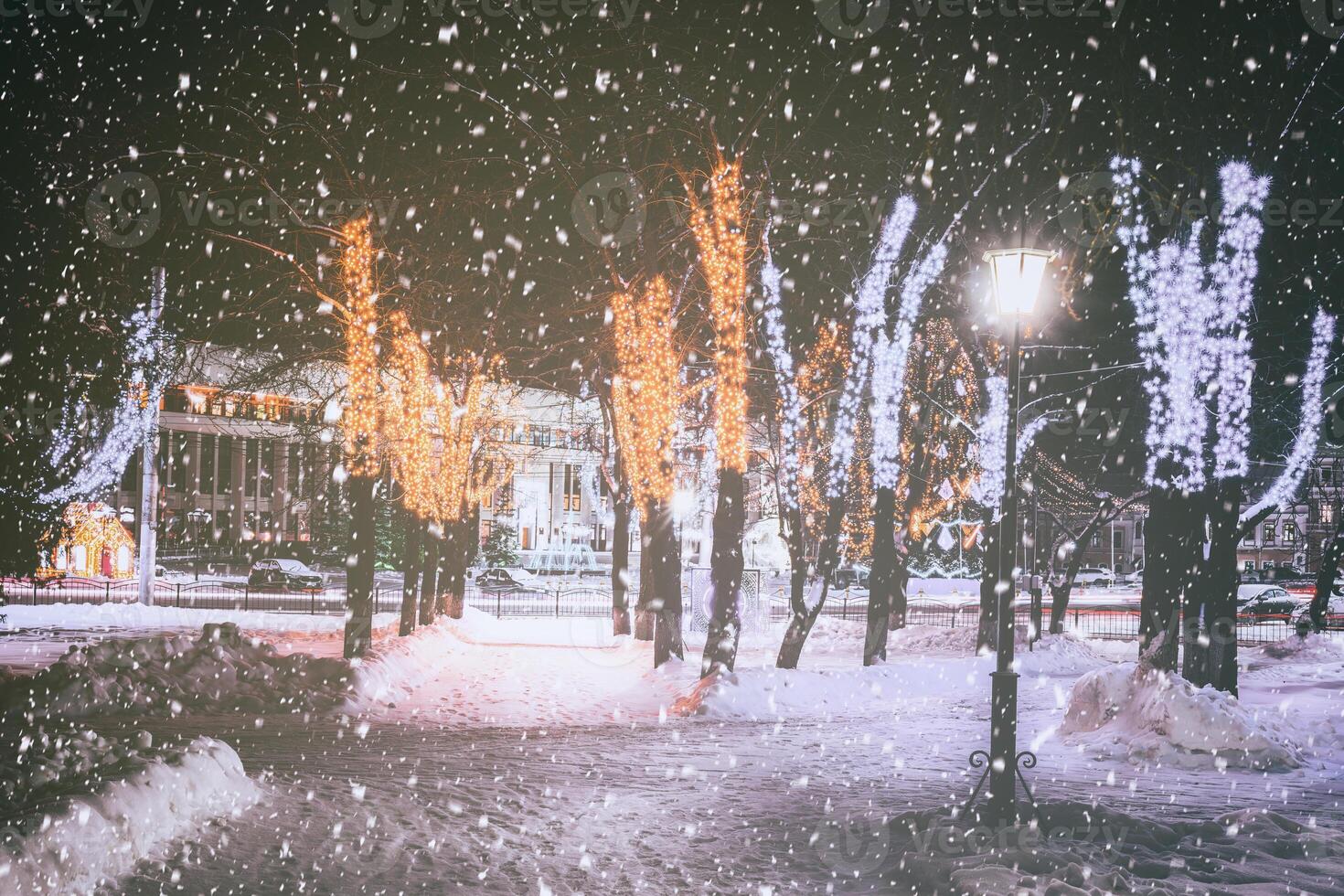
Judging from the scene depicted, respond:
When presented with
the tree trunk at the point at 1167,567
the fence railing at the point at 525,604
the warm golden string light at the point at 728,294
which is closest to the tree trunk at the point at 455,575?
the fence railing at the point at 525,604

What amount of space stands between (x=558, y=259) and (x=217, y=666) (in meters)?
11.5

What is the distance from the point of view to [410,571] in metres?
25.6

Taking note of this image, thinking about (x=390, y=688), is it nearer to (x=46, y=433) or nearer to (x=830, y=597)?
(x=46, y=433)

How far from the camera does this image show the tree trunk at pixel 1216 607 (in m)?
15.8

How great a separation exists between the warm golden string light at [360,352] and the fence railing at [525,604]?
18.9 meters

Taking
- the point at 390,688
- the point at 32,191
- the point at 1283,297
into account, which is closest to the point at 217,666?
the point at 390,688

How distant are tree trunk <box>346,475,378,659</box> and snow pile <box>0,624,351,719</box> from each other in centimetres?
105

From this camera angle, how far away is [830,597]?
49156 mm

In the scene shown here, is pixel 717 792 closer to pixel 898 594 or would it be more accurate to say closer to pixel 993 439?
pixel 993 439

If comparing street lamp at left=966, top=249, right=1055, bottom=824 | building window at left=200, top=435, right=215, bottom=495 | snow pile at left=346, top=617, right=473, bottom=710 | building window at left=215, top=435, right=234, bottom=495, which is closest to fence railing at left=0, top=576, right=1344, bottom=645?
snow pile at left=346, top=617, right=473, bottom=710

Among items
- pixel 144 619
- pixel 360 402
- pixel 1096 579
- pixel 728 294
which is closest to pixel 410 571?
pixel 360 402

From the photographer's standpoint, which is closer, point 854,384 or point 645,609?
point 854,384

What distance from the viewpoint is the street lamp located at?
30.4 feet

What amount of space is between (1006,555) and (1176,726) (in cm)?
433
